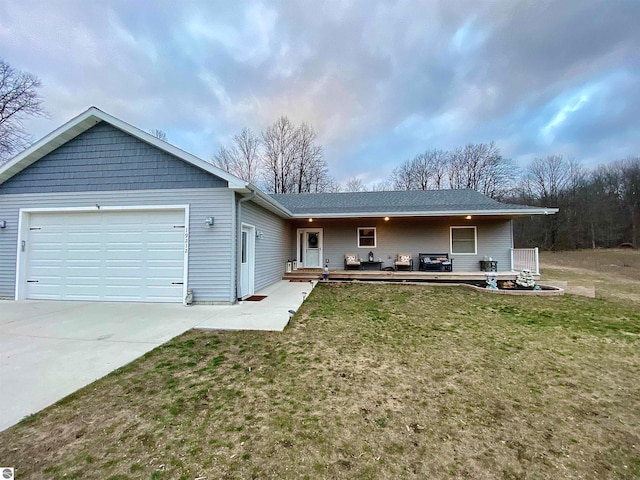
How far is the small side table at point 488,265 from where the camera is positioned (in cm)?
1047

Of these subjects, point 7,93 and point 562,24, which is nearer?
point 562,24

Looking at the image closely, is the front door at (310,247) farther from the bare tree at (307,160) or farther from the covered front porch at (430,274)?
the bare tree at (307,160)

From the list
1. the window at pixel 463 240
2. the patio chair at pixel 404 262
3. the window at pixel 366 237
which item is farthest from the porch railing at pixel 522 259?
the window at pixel 366 237

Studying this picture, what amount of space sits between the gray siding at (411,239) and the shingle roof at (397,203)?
0.72 m

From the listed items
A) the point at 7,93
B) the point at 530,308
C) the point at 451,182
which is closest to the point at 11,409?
the point at 530,308

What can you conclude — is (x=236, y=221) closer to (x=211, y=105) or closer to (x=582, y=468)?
(x=582, y=468)

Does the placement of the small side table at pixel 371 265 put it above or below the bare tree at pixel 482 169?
below

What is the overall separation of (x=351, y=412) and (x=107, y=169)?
25.0ft

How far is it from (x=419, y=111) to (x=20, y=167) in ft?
54.0

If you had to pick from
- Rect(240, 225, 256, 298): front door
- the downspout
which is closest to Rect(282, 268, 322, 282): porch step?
Rect(240, 225, 256, 298): front door

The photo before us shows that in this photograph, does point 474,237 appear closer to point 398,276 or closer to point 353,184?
point 398,276

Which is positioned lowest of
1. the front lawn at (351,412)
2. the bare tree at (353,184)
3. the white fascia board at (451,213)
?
the front lawn at (351,412)

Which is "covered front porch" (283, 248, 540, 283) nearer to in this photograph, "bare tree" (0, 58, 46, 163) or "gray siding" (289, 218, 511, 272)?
"gray siding" (289, 218, 511, 272)

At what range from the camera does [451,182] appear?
2573cm
